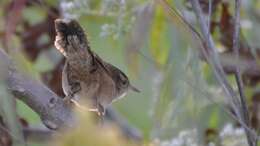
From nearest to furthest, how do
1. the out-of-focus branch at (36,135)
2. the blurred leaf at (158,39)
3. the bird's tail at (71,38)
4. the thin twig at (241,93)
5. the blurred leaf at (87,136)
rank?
the blurred leaf at (87,136)
the bird's tail at (71,38)
the thin twig at (241,93)
the blurred leaf at (158,39)
the out-of-focus branch at (36,135)

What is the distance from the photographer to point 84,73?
1.48m

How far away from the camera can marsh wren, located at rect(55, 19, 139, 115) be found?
1313mm

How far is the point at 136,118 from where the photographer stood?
3.80 meters

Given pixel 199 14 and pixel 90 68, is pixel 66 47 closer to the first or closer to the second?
pixel 90 68

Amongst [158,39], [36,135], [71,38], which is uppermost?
[71,38]

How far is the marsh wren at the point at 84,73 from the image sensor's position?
1313mm

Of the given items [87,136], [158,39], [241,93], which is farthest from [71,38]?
[158,39]

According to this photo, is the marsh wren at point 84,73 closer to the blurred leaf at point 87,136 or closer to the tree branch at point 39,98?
the tree branch at point 39,98

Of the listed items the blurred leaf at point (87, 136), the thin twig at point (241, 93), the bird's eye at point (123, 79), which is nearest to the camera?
the blurred leaf at point (87, 136)

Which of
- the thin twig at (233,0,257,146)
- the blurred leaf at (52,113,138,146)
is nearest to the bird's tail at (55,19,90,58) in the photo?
the thin twig at (233,0,257,146)

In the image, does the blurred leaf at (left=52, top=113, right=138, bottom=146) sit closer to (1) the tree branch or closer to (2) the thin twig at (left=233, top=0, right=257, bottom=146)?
(1) the tree branch

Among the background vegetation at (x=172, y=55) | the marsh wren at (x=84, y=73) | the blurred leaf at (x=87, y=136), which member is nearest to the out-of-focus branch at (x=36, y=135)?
the background vegetation at (x=172, y=55)

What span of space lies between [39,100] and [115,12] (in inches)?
25.5

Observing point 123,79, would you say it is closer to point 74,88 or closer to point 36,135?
point 74,88
